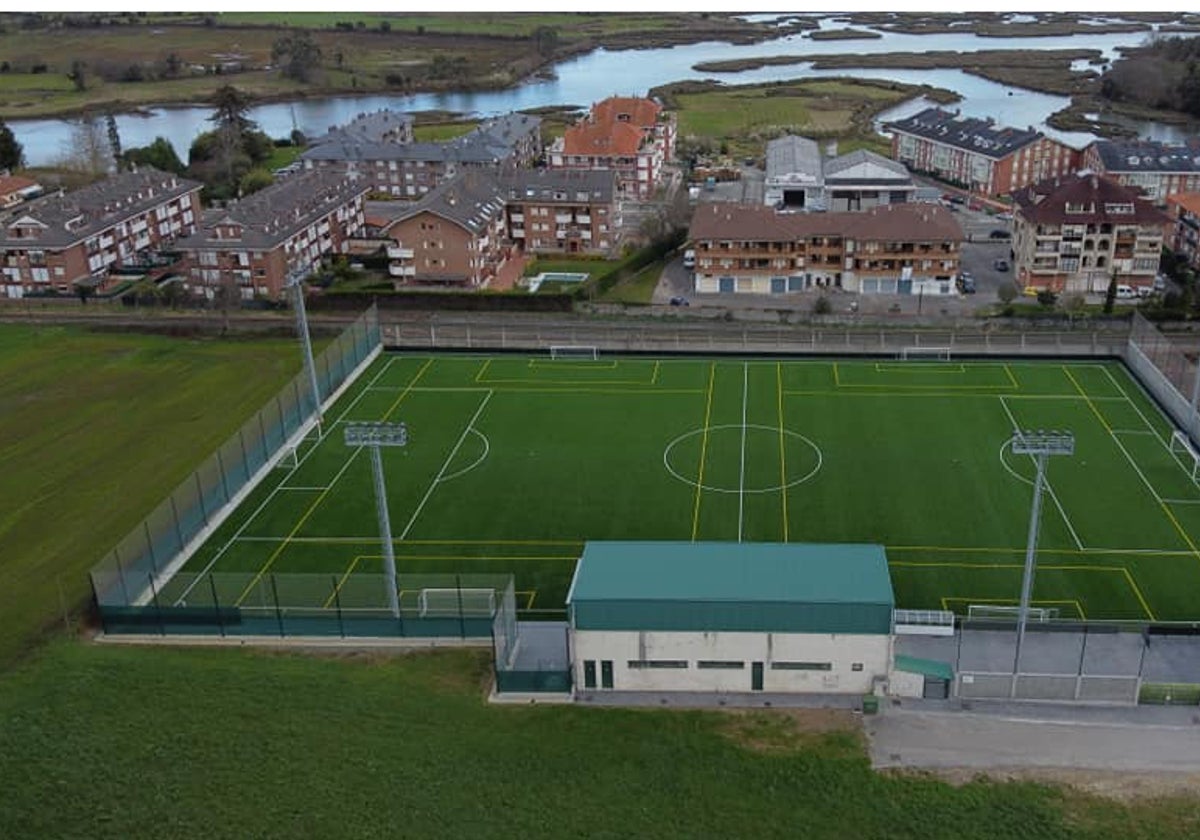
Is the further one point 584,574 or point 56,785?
point 584,574

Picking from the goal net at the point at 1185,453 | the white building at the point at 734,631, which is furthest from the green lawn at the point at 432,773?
the goal net at the point at 1185,453

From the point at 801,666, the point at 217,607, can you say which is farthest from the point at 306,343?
the point at 801,666

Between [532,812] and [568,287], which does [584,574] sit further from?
[568,287]

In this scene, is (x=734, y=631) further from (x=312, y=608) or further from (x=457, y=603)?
(x=312, y=608)

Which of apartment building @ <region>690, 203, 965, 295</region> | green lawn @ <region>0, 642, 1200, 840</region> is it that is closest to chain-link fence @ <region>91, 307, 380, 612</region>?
green lawn @ <region>0, 642, 1200, 840</region>

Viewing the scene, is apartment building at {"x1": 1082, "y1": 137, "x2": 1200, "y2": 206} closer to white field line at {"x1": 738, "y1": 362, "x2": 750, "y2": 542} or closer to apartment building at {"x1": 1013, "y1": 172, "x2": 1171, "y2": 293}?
apartment building at {"x1": 1013, "y1": 172, "x2": 1171, "y2": 293}

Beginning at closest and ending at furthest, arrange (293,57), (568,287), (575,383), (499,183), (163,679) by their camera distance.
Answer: (163,679), (575,383), (568,287), (499,183), (293,57)

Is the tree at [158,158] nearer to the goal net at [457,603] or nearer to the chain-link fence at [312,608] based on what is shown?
the chain-link fence at [312,608]

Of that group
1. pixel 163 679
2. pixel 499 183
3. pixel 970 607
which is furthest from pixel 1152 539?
pixel 499 183
